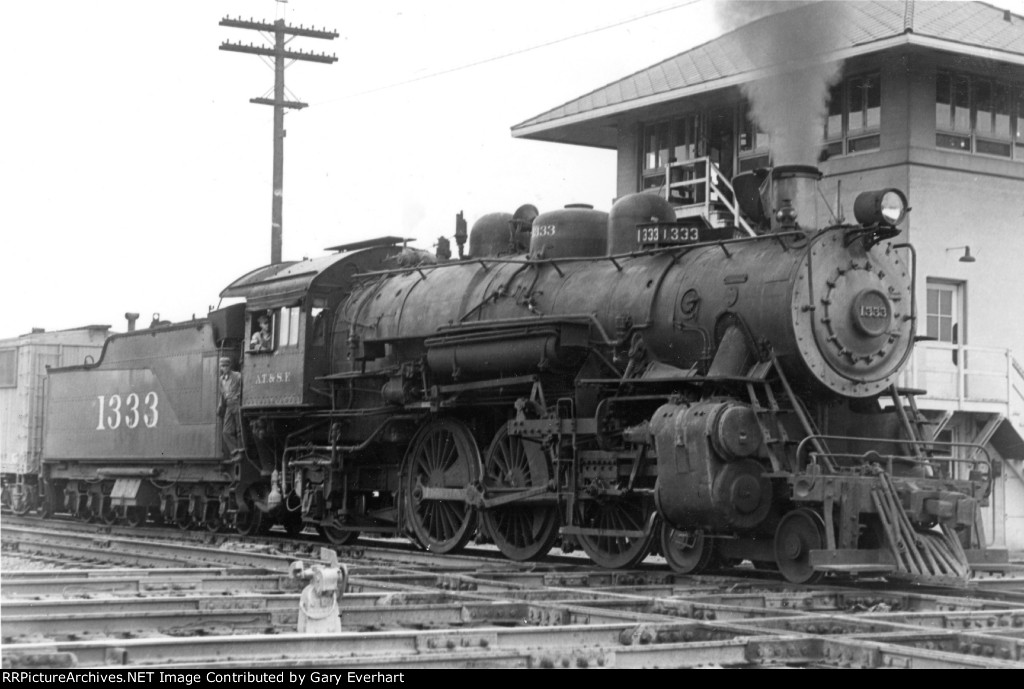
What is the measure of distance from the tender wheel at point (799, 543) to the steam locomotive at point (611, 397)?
2 cm

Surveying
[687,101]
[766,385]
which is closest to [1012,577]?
[766,385]

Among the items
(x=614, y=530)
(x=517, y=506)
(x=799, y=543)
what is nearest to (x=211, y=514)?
(x=517, y=506)

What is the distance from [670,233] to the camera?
593 inches

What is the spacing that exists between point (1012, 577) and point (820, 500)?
405 centimetres

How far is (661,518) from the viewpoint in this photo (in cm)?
1382

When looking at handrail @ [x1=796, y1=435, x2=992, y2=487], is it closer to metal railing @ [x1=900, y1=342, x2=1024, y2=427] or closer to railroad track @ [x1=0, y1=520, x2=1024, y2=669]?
railroad track @ [x1=0, y1=520, x2=1024, y2=669]

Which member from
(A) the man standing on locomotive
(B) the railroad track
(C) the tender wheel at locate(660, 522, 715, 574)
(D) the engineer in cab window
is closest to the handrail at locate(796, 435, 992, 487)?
(B) the railroad track

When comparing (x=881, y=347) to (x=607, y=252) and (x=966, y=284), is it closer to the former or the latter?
(x=607, y=252)

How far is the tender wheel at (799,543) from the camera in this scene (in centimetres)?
1264

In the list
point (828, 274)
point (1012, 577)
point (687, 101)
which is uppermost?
point (687, 101)

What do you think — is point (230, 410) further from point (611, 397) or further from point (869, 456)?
point (869, 456)

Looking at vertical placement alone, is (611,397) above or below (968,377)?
below

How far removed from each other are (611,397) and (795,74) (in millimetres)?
4467

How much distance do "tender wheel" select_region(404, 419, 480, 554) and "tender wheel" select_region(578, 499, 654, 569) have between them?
1704 mm
